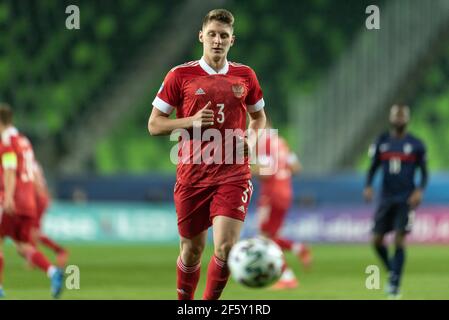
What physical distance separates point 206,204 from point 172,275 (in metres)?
5.66

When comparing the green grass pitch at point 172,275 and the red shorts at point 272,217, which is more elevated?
the red shorts at point 272,217

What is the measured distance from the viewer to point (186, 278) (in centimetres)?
749

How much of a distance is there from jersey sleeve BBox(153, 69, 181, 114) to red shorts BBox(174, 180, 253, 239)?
576 millimetres

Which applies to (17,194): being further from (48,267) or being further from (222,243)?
(222,243)

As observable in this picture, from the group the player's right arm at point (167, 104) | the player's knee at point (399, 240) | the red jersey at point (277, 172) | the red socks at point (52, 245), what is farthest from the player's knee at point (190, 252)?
the red socks at point (52, 245)

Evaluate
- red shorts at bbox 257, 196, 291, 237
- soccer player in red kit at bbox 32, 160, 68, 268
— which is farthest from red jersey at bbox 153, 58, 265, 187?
soccer player in red kit at bbox 32, 160, 68, 268

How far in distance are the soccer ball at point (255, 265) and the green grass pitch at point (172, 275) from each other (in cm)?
286

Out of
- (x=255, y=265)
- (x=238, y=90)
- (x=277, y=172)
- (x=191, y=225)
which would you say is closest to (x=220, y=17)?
(x=238, y=90)

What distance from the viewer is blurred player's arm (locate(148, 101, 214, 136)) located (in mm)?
6918

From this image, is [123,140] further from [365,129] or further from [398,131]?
[398,131]

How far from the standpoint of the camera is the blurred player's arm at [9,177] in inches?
384

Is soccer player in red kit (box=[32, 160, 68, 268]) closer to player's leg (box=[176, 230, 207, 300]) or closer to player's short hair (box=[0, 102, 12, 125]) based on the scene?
player's short hair (box=[0, 102, 12, 125])

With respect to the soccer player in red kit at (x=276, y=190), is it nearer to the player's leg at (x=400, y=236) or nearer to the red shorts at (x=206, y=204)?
the player's leg at (x=400, y=236)

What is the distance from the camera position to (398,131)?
423 inches
